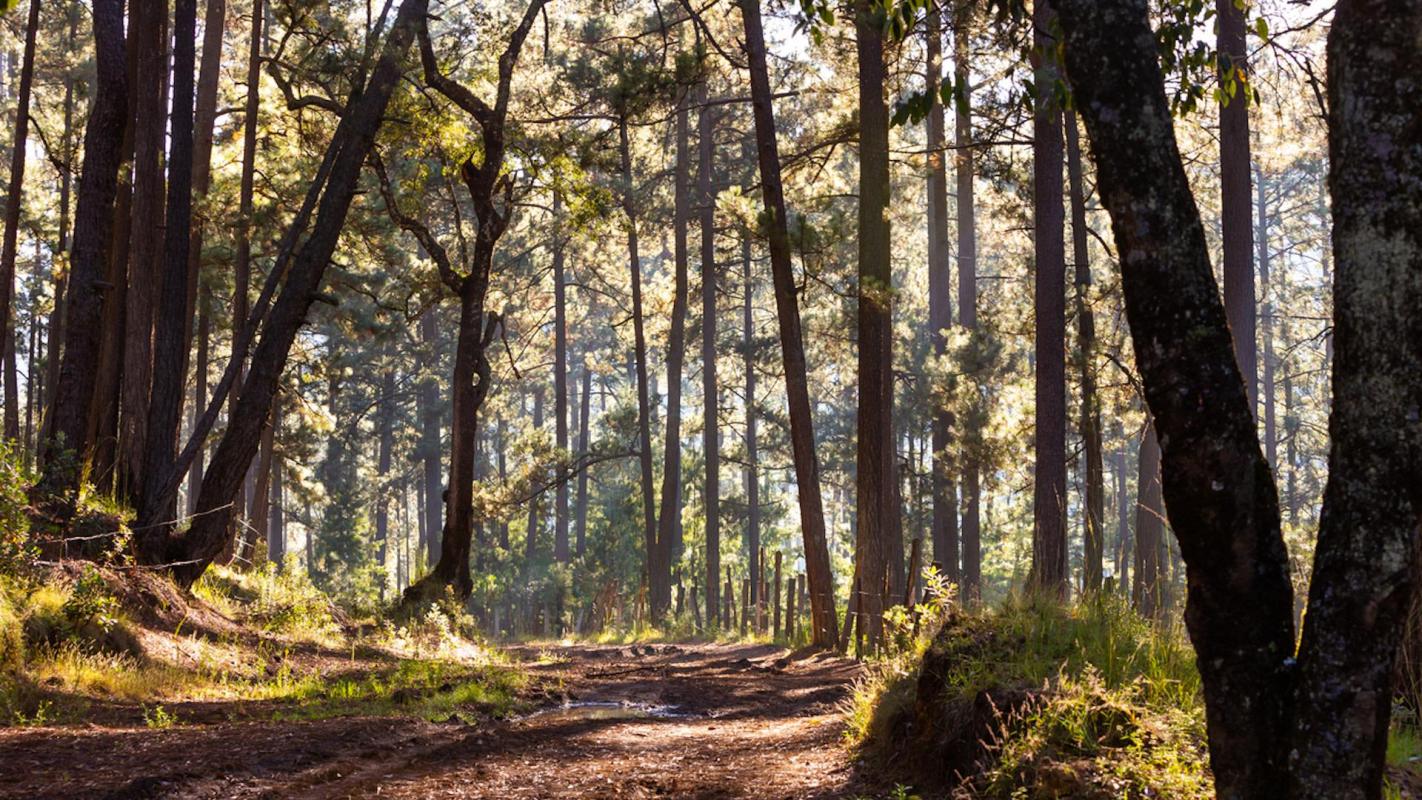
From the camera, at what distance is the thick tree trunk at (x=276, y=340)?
11289mm

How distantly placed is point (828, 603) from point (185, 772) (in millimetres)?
11011

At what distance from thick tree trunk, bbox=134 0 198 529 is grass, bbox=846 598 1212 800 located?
802cm

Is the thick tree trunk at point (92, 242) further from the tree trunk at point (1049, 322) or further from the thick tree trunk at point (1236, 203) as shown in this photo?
the thick tree trunk at point (1236, 203)

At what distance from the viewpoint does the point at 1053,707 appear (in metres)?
4.68

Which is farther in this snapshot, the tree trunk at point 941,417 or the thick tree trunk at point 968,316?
the tree trunk at point 941,417

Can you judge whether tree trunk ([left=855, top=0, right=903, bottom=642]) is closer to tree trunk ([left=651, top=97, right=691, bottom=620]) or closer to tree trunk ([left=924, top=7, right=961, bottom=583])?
tree trunk ([left=924, top=7, right=961, bottom=583])

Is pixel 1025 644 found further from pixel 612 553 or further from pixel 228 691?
pixel 612 553

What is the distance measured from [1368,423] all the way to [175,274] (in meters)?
11.1

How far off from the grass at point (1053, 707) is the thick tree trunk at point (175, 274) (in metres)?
8.02

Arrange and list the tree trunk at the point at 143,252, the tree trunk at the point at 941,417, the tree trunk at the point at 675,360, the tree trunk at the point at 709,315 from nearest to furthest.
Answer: the tree trunk at the point at 143,252 < the tree trunk at the point at 941,417 < the tree trunk at the point at 709,315 < the tree trunk at the point at 675,360

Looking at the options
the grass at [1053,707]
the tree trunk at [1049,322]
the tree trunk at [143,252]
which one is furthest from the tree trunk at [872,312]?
the tree trunk at [143,252]

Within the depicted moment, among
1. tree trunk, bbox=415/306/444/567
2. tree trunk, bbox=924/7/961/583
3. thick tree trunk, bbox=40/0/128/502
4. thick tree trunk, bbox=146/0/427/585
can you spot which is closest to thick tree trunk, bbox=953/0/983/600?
tree trunk, bbox=924/7/961/583

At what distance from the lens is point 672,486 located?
28422 mm

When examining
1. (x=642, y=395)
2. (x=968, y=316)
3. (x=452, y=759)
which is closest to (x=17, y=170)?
(x=452, y=759)
